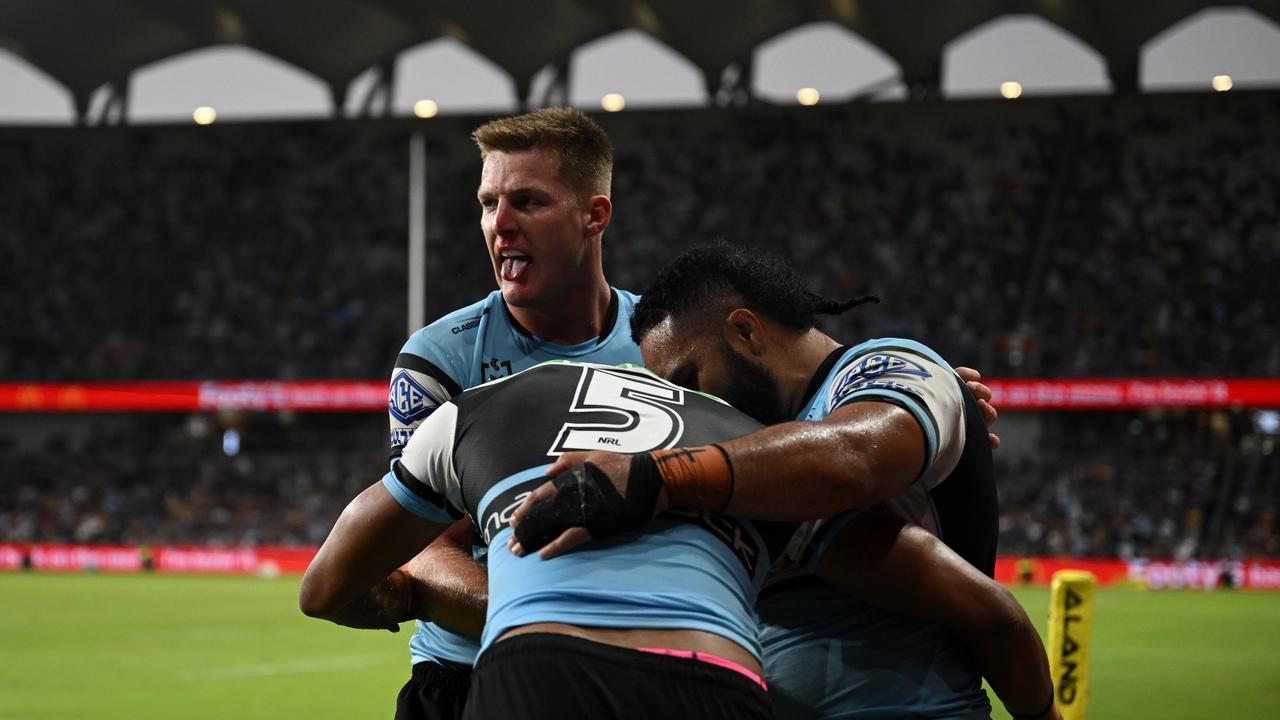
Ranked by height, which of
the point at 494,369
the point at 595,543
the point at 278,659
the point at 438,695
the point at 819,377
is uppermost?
the point at 819,377

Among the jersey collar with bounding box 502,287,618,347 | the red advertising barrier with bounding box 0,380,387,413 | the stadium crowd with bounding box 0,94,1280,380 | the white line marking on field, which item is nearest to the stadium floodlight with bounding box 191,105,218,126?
the stadium crowd with bounding box 0,94,1280,380

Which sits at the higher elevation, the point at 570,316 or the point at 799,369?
the point at 799,369

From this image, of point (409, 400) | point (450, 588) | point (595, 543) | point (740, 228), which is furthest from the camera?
point (740, 228)

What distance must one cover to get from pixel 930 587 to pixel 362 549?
3.71 ft

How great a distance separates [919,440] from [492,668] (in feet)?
2.91

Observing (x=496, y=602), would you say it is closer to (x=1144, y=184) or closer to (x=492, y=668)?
(x=492, y=668)

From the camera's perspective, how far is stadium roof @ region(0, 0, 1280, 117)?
3503 cm

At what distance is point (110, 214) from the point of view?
132 feet

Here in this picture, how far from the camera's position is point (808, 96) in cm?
3869

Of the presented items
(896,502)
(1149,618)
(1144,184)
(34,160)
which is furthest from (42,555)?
(896,502)

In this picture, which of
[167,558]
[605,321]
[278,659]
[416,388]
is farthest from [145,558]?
[416,388]

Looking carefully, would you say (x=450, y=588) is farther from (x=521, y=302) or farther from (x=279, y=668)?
(x=279, y=668)

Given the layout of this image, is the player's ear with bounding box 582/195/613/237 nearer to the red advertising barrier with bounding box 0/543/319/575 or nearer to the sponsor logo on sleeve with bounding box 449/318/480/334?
the sponsor logo on sleeve with bounding box 449/318/480/334

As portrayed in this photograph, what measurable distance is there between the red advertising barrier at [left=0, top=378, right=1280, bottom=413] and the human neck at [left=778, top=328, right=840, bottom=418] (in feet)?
91.3
